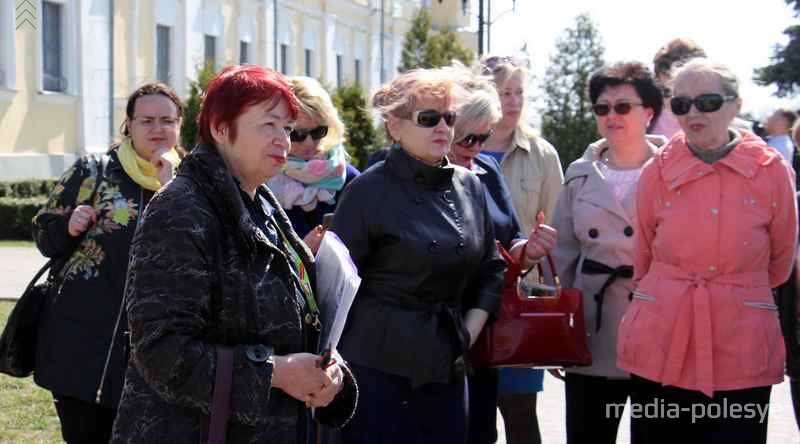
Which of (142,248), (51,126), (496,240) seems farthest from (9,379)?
(51,126)

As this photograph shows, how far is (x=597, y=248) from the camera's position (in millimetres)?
5559

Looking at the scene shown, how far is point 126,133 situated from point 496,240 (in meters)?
1.64

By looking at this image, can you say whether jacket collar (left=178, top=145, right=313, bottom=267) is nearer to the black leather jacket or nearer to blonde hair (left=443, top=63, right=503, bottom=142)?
the black leather jacket

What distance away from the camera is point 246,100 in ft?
10.8

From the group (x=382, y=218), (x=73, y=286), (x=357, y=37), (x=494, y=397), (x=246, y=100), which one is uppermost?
(x=357, y=37)

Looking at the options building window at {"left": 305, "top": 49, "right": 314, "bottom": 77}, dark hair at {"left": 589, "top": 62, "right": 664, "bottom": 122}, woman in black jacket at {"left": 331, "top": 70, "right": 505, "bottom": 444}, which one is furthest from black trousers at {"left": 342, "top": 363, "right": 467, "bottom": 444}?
building window at {"left": 305, "top": 49, "right": 314, "bottom": 77}

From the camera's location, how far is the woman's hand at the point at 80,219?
5035mm

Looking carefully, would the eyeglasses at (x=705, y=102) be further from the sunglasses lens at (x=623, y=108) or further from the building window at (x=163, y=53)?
the building window at (x=163, y=53)

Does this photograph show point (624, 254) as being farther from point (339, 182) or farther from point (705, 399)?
point (339, 182)

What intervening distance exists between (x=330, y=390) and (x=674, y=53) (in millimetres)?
3770

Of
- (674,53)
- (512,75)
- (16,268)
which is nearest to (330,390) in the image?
(512,75)

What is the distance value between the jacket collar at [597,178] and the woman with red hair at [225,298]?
2.40m

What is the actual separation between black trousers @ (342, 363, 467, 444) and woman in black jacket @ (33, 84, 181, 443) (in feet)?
3.28

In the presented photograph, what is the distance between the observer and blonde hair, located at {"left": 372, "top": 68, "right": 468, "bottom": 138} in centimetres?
493
